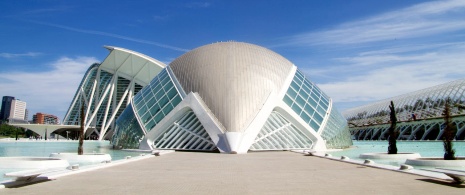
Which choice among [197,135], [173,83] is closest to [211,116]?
[197,135]

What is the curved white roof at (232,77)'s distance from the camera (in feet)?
81.7

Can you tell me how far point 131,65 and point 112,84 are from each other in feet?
20.2

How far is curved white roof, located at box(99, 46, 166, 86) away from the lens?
66438mm

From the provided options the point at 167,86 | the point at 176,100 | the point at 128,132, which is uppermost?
the point at 167,86

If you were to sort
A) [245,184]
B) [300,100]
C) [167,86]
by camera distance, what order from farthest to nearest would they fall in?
[167,86]
[300,100]
[245,184]

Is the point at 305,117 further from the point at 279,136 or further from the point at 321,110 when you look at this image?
the point at 279,136

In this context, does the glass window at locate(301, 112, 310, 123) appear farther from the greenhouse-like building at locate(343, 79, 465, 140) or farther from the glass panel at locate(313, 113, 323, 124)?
the greenhouse-like building at locate(343, 79, 465, 140)

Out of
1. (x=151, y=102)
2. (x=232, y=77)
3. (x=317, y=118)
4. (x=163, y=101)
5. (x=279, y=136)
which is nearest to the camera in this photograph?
(x=279, y=136)

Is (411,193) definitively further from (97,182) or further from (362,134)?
(362,134)

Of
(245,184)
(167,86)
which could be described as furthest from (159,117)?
(245,184)

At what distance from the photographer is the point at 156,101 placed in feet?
90.5

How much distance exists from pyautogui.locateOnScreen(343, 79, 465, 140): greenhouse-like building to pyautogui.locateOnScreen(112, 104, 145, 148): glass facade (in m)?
52.4

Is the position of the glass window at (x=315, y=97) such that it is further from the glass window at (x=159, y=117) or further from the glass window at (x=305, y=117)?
the glass window at (x=159, y=117)

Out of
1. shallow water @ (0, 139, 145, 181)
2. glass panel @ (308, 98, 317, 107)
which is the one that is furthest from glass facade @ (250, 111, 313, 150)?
shallow water @ (0, 139, 145, 181)
